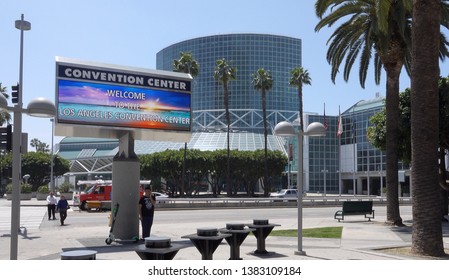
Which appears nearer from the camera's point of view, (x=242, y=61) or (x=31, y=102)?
(x=31, y=102)

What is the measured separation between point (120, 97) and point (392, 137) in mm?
12606

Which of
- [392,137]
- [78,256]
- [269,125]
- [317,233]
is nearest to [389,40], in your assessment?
[392,137]

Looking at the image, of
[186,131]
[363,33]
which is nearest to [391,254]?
[186,131]

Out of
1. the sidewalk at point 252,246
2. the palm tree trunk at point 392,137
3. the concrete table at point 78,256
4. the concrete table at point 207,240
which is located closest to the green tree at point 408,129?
the palm tree trunk at point 392,137

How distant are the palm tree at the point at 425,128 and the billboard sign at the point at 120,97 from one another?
24.3 ft

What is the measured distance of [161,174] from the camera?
2539 inches

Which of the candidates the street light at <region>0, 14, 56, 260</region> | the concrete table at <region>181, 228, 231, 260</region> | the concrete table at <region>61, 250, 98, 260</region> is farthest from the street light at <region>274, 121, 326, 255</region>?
the concrete table at <region>61, 250, 98, 260</region>

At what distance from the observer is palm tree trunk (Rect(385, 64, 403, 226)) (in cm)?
2180

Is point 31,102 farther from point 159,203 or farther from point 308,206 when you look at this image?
point 308,206

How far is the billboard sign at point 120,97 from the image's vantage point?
1469 centimetres

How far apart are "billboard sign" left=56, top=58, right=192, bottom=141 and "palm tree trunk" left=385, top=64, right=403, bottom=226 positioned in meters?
9.97


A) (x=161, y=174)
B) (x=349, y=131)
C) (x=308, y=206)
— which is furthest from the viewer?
(x=349, y=131)

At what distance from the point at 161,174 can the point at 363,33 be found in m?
45.0

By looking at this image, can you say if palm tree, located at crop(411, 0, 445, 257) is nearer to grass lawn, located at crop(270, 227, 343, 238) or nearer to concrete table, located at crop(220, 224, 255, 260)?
concrete table, located at crop(220, 224, 255, 260)
